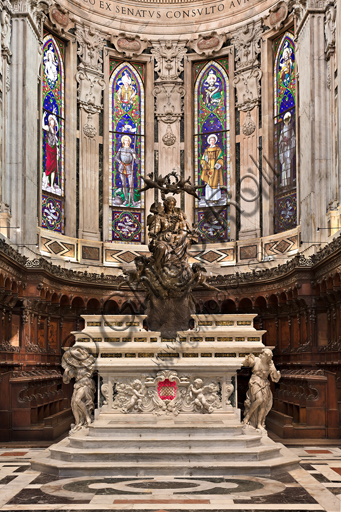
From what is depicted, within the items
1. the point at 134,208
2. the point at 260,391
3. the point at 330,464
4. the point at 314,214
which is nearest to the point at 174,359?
the point at 260,391

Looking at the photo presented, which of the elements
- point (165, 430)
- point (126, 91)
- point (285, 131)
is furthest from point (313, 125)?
point (165, 430)

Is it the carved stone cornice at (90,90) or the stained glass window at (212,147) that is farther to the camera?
the stained glass window at (212,147)

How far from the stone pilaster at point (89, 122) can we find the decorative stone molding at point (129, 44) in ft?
2.01

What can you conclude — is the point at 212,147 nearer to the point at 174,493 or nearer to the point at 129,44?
the point at 129,44

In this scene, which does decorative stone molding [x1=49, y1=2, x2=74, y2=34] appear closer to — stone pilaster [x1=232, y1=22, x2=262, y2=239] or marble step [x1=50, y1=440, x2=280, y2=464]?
stone pilaster [x1=232, y1=22, x2=262, y2=239]

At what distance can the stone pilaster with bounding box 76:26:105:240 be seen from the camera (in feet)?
75.4

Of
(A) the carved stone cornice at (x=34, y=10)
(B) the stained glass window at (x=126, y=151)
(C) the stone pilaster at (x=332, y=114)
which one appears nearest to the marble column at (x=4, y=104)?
(A) the carved stone cornice at (x=34, y=10)

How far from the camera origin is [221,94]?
953 inches

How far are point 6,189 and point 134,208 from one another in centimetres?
651

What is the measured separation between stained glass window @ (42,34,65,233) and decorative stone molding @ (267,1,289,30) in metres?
7.18

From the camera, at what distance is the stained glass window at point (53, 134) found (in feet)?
71.9

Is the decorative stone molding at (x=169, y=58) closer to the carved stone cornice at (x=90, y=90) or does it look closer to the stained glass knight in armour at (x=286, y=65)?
the carved stone cornice at (x=90, y=90)

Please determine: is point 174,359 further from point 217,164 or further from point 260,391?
point 217,164

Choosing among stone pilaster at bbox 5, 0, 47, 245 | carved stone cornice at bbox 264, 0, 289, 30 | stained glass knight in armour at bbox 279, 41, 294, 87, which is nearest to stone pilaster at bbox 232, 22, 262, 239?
carved stone cornice at bbox 264, 0, 289, 30
